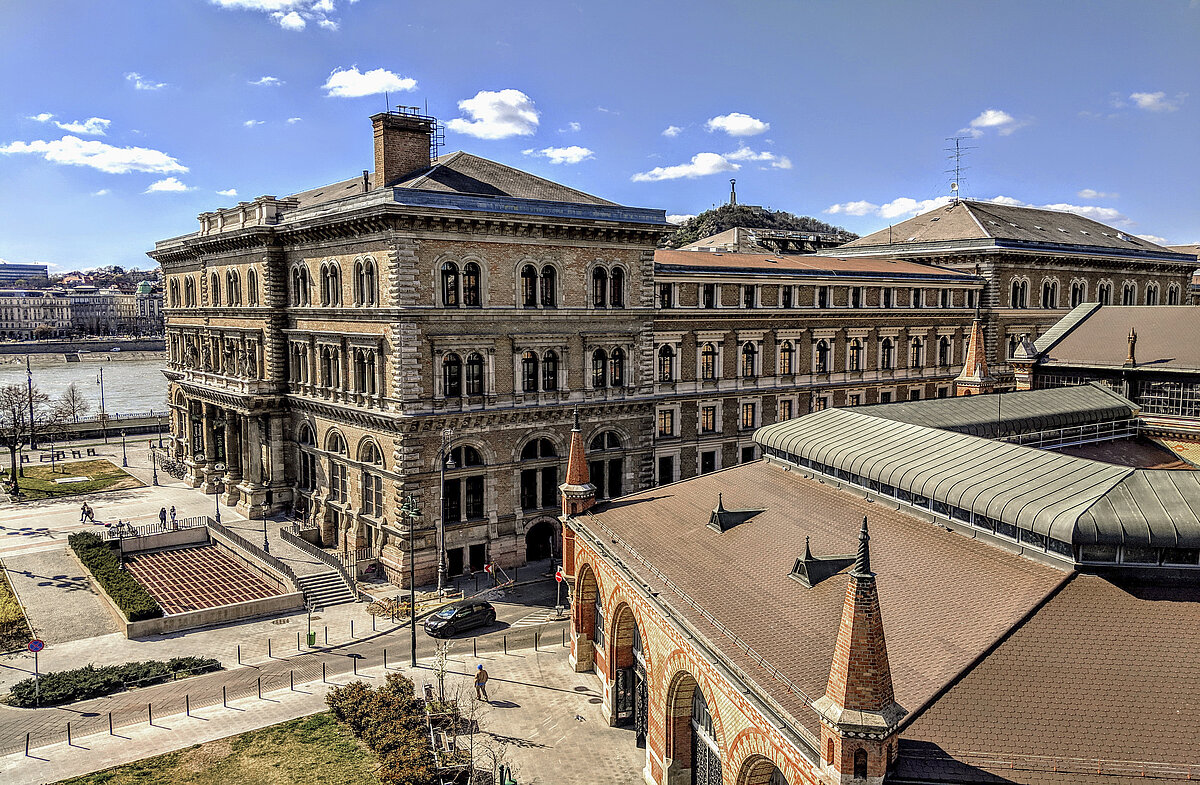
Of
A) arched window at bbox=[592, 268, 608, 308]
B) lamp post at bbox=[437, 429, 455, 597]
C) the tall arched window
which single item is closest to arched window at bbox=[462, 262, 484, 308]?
lamp post at bbox=[437, 429, 455, 597]

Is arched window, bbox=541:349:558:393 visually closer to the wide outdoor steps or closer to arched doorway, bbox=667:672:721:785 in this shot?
the wide outdoor steps

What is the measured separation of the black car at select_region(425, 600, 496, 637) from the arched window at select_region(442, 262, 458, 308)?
15.9 m

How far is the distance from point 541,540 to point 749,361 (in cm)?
2056

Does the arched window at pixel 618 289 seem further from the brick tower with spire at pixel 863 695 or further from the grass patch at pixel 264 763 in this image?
the brick tower with spire at pixel 863 695

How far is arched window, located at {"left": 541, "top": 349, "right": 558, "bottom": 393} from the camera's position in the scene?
161 ft

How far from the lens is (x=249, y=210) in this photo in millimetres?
60062

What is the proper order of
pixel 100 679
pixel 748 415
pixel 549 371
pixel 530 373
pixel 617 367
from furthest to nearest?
pixel 748 415 < pixel 617 367 < pixel 549 371 < pixel 530 373 < pixel 100 679

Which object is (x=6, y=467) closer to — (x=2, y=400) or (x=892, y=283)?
(x=2, y=400)

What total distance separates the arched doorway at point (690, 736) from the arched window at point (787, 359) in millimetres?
40170

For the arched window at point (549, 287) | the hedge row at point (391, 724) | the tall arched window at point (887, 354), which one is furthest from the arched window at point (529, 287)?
the tall arched window at point (887, 354)

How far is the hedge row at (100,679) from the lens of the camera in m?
32.8

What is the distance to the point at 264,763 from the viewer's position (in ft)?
91.9

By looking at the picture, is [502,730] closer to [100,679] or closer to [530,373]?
[100,679]

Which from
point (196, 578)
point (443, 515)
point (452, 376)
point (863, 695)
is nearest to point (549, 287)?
point (452, 376)
